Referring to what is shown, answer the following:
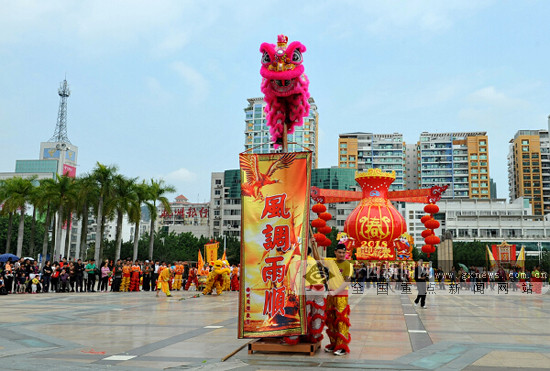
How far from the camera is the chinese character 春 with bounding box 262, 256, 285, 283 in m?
6.52

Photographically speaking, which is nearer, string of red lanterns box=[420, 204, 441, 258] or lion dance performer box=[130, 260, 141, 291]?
lion dance performer box=[130, 260, 141, 291]

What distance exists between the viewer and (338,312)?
6715 mm

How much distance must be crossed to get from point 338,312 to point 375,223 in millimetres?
22295

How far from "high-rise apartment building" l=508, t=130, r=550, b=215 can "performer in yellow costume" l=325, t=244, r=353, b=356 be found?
112622mm

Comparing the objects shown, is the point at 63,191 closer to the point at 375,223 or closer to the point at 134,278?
the point at 134,278

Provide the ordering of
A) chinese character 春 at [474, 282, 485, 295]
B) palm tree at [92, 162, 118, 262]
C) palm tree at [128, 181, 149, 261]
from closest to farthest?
chinese character 春 at [474, 282, 485, 295], palm tree at [92, 162, 118, 262], palm tree at [128, 181, 149, 261]

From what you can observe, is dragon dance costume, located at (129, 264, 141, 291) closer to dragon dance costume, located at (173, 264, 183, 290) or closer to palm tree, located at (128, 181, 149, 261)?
dragon dance costume, located at (173, 264, 183, 290)

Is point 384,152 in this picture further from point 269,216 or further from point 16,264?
point 269,216

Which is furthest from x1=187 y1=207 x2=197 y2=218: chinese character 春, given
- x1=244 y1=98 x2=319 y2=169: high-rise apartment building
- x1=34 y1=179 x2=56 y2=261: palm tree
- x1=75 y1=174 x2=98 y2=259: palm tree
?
x1=75 y1=174 x2=98 y2=259: palm tree

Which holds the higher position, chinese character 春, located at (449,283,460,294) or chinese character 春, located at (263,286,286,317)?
chinese character 春, located at (263,286,286,317)

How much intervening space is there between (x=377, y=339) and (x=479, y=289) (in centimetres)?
1916

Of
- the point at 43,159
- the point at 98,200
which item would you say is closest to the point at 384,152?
the point at 43,159

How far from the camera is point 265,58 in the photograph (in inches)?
299

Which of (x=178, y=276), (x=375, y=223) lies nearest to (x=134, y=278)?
(x=178, y=276)
